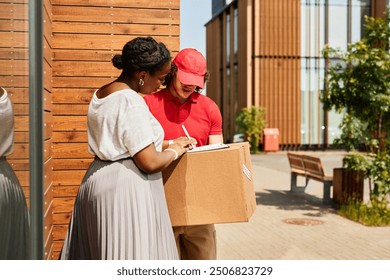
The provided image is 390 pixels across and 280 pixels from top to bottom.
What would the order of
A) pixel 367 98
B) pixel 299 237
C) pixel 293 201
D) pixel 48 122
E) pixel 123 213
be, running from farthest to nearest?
pixel 293 201, pixel 367 98, pixel 299 237, pixel 48 122, pixel 123 213

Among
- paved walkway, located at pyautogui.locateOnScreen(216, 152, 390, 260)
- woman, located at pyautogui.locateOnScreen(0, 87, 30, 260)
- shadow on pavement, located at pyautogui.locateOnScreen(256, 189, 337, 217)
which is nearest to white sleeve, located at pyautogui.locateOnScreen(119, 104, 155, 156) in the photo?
woman, located at pyautogui.locateOnScreen(0, 87, 30, 260)

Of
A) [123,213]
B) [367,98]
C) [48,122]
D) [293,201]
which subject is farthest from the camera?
[293,201]

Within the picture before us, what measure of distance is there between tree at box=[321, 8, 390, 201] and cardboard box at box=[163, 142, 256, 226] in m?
A: 7.09

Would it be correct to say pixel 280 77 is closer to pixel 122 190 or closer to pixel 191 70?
pixel 191 70

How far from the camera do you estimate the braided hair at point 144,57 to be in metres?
2.94

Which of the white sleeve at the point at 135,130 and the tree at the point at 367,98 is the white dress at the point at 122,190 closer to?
the white sleeve at the point at 135,130

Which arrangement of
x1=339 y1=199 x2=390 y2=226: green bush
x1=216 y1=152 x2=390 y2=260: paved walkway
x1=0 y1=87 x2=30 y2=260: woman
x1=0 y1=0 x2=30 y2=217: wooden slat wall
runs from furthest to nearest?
x1=339 y1=199 x2=390 y2=226: green bush → x1=216 y1=152 x2=390 y2=260: paved walkway → x1=0 y1=0 x2=30 y2=217: wooden slat wall → x1=0 y1=87 x2=30 y2=260: woman

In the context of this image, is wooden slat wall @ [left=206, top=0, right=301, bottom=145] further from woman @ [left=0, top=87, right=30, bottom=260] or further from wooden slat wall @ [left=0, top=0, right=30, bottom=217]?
woman @ [left=0, top=87, right=30, bottom=260]

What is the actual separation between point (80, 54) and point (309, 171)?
860 centimetres

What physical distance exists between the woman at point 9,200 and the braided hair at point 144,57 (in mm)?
553

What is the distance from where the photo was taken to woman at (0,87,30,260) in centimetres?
277


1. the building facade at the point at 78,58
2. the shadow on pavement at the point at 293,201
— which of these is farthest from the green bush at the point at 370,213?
the building facade at the point at 78,58

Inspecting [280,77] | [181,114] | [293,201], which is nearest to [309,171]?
[293,201]

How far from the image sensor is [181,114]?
349cm
